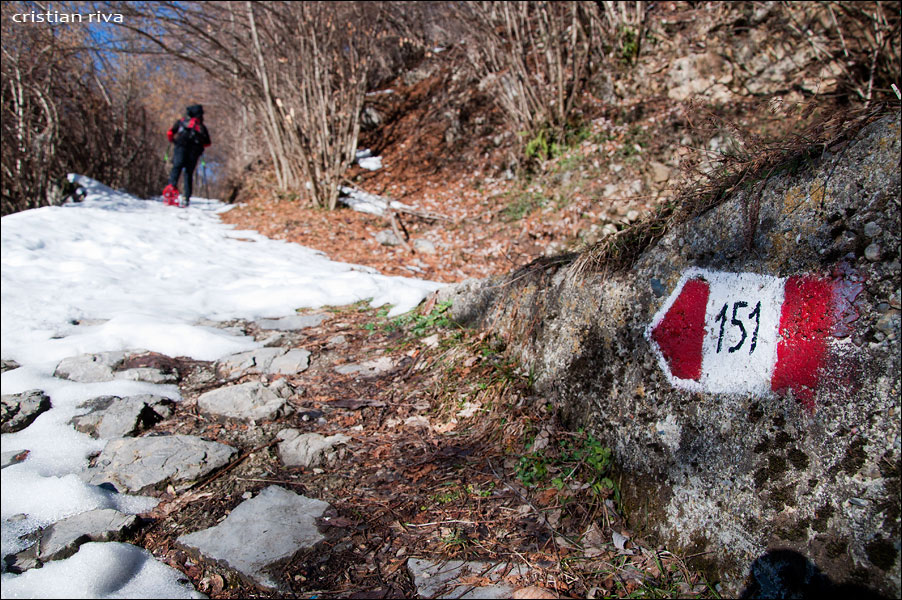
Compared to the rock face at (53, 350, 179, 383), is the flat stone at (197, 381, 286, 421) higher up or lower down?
lower down

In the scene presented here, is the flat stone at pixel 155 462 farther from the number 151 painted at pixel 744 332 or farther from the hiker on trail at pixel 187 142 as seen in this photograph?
the hiker on trail at pixel 187 142

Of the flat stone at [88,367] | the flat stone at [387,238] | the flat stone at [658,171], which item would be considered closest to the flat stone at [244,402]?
the flat stone at [88,367]

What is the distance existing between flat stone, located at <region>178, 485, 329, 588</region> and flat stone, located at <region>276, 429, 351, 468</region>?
0.24 metres

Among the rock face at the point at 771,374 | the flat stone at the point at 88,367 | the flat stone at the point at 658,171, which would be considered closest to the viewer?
the rock face at the point at 771,374

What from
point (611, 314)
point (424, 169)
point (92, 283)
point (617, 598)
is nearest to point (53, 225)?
point (92, 283)

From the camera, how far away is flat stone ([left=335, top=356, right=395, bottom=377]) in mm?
3158

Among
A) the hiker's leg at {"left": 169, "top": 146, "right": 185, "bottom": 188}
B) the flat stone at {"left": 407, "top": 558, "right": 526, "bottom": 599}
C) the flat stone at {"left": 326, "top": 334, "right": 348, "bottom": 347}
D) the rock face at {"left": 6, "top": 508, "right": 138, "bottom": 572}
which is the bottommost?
the rock face at {"left": 6, "top": 508, "right": 138, "bottom": 572}

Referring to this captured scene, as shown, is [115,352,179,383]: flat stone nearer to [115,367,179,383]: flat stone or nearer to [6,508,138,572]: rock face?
[115,367,179,383]: flat stone

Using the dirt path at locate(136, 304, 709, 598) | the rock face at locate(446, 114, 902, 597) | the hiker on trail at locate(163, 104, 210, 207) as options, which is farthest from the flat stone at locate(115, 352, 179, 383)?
the hiker on trail at locate(163, 104, 210, 207)

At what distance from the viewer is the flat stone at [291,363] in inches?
129

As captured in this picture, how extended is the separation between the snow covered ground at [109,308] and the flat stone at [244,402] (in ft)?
0.92

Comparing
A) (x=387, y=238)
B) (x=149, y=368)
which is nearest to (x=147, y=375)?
(x=149, y=368)

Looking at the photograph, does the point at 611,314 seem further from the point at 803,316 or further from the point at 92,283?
the point at 92,283

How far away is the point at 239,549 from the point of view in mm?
1793
